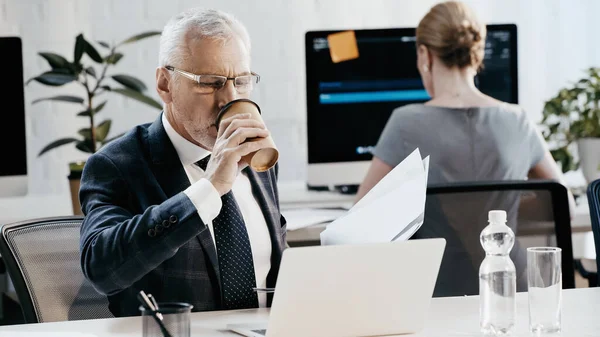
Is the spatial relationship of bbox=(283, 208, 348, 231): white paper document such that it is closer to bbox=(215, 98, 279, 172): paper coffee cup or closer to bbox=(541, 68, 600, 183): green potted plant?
bbox=(541, 68, 600, 183): green potted plant

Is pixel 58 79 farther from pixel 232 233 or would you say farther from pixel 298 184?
pixel 232 233

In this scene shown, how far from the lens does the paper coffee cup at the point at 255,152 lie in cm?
149

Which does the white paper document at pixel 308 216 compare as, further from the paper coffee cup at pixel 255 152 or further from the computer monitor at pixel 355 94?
the paper coffee cup at pixel 255 152

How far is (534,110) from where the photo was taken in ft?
13.7

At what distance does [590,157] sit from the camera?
10.4 feet

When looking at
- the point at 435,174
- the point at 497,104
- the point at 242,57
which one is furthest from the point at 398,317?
the point at 497,104

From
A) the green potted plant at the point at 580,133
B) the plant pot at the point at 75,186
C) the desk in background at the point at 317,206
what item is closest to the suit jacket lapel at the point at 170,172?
the desk in background at the point at 317,206

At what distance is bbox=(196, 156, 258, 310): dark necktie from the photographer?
1687mm

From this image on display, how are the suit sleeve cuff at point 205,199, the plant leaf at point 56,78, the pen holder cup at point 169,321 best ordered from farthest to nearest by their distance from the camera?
the plant leaf at point 56,78 < the suit sleeve cuff at point 205,199 < the pen holder cup at point 169,321

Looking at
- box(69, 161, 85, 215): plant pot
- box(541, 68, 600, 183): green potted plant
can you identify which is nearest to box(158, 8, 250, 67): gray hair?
box(69, 161, 85, 215): plant pot

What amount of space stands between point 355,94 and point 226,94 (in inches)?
59.4

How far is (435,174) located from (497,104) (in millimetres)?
286

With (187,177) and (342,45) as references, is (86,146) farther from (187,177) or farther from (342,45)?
(187,177)

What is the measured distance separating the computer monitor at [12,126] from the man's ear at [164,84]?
123 centimetres
